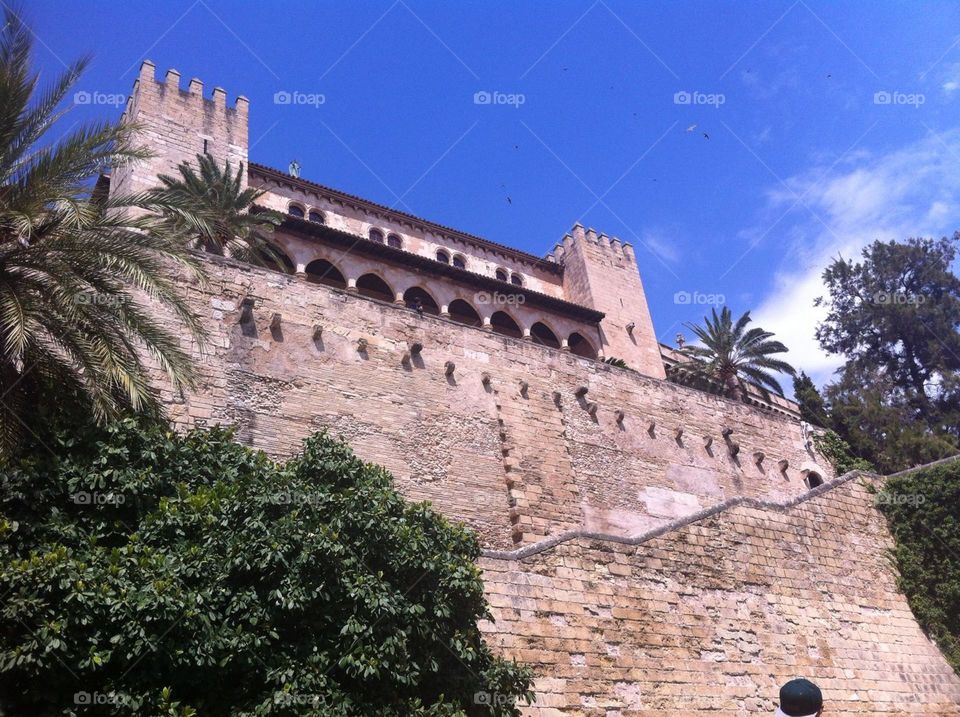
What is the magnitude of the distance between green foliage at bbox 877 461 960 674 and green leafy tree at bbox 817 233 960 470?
8.51 m

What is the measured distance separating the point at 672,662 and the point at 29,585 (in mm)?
8456

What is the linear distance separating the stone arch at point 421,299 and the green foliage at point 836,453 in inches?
514

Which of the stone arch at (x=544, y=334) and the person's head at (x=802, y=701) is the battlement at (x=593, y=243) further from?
the person's head at (x=802, y=701)

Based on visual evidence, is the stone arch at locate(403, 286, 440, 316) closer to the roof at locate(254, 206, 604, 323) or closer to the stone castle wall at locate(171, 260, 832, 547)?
the roof at locate(254, 206, 604, 323)

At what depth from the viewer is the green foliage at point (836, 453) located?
Result: 24.2 m

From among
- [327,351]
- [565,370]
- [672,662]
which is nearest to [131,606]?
[672,662]

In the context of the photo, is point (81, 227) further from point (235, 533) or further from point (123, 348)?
point (235, 533)

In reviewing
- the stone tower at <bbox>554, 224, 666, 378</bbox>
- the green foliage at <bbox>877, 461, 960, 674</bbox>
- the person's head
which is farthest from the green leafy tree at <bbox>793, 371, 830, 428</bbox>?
the person's head

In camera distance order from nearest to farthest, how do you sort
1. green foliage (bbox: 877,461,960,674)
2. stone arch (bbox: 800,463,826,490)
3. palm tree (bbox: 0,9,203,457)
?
palm tree (bbox: 0,9,203,457)
green foliage (bbox: 877,461,960,674)
stone arch (bbox: 800,463,826,490)

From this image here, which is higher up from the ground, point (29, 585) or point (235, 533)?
point (235, 533)

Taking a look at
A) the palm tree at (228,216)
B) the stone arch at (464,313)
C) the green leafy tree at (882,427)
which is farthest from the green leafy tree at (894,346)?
the palm tree at (228,216)

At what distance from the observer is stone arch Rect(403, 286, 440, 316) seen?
28456 millimetres

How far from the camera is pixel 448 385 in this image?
17.4 meters

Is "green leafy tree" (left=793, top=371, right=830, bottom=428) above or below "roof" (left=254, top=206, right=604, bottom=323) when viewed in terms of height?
below
